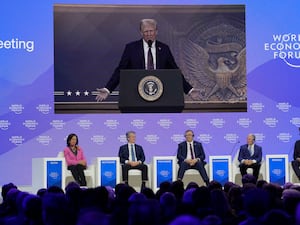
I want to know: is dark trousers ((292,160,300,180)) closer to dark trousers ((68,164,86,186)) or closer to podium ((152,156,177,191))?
podium ((152,156,177,191))

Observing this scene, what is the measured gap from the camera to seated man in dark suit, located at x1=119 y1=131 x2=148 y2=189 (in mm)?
9844

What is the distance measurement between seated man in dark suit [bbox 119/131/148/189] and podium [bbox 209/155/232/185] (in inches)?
40.6

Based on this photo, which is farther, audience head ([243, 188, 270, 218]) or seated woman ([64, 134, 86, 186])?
seated woman ([64, 134, 86, 186])

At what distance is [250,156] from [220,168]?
512mm

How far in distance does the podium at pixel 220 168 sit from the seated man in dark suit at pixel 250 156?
0.20 m

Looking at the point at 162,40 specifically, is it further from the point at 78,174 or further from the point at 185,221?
the point at 185,221

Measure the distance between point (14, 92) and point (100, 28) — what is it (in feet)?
5.46

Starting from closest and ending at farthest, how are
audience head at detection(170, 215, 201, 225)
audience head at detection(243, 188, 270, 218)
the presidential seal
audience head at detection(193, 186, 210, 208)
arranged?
audience head at detection(170, 215, 201, 225), audience head at detection(243, 188, 270, 218), audience head at detection(193, 186, 210, 208), the presidential seal

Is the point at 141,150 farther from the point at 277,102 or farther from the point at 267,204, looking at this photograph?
the point at 267,204

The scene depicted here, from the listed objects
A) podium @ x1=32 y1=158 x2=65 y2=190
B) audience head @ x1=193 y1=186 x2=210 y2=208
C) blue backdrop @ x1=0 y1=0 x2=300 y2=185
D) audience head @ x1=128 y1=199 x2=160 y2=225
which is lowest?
podium @ x1=32 y1=158 x2=65 y2=190

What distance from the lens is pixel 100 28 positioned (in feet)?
33.2

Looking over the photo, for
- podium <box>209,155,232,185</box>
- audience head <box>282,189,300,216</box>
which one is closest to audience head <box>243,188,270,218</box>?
audience head <box>282,189,300,216</box>

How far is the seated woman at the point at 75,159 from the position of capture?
983 centimetres

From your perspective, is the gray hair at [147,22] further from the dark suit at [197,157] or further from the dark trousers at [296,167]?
the dark trousers at [296,167]
